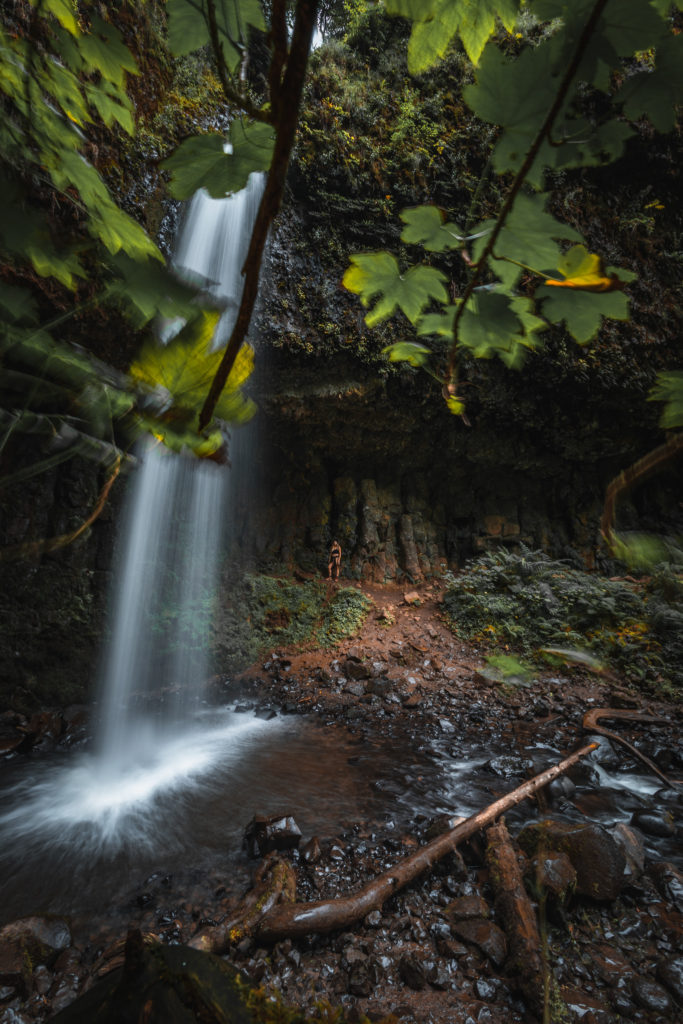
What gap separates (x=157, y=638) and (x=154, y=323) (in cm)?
636

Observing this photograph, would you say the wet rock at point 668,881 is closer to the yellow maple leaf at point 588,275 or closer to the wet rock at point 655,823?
the wet rock at point 655,823

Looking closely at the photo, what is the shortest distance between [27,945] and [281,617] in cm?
533

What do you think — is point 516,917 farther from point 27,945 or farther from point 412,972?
point 27,945

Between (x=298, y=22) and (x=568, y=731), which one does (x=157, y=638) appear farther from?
(x=298, y=22)

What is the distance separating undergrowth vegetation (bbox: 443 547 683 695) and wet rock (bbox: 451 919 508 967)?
10.6ft

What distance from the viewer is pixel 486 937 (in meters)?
1.69

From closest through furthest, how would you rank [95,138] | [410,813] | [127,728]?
[410,813], [95,138], [127,728]

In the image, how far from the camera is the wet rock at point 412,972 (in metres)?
1.53

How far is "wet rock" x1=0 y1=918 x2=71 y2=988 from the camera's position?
161cm

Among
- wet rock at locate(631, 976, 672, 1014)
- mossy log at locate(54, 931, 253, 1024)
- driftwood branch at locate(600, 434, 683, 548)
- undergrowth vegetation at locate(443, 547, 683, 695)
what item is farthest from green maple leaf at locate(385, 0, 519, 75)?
undergrowth vegetation at locate(443, 547, 683, 695)

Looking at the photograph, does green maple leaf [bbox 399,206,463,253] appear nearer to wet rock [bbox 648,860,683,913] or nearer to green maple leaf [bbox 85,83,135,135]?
green maple leaf [bbox 85,83,135,135]

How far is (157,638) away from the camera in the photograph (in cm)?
617

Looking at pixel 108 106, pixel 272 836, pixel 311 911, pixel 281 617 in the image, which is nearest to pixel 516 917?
pixel 311 911

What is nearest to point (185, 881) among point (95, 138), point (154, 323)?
point (154, 323)
